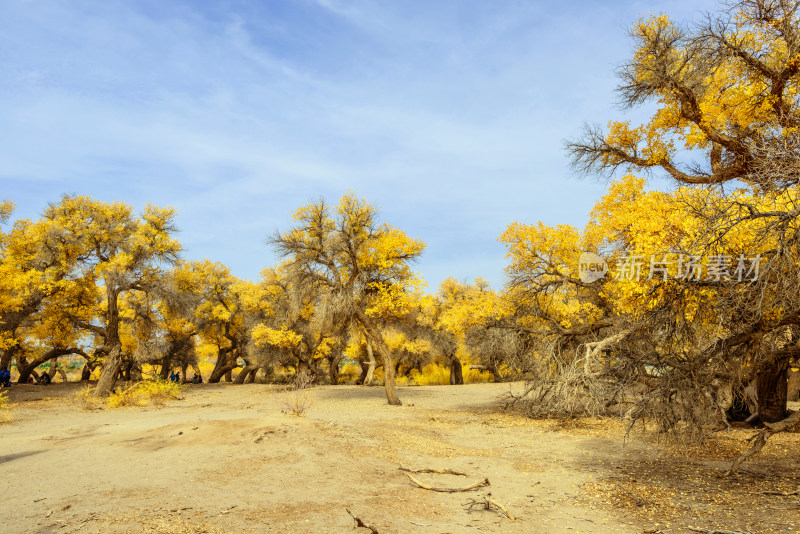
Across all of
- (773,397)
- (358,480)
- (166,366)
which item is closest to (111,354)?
(166,366)

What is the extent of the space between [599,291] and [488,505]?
9757 mm

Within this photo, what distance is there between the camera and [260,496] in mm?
6758

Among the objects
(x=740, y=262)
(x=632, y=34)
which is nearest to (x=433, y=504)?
(x=740, y=262)

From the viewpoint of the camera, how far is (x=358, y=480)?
25.3 feet

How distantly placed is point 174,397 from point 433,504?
728 inches

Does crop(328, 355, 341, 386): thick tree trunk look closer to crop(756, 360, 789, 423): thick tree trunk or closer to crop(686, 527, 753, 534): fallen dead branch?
crop(756, 360, 789, 423): thick tree trunk

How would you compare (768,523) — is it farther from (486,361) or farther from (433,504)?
(486,361)

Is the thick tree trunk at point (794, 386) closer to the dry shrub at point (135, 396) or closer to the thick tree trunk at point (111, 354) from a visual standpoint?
the dry shrub at point (135, 396)

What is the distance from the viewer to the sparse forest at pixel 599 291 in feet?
22.3

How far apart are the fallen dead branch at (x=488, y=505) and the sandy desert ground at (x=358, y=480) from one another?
108mm

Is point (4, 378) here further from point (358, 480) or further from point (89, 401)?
point (358, 480)

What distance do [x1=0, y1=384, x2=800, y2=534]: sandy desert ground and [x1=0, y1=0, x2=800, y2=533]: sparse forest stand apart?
230 mm

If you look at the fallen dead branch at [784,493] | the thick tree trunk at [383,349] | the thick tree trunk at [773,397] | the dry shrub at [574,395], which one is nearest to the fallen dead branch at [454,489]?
the dry shrub at [574,395]

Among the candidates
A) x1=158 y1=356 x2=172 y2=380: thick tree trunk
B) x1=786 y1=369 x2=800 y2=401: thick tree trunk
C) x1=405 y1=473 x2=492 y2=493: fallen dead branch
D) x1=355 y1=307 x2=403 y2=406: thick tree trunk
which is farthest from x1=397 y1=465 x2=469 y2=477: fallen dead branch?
x1=158 y1=356 x2=172 y2=380: thick tree trunk
